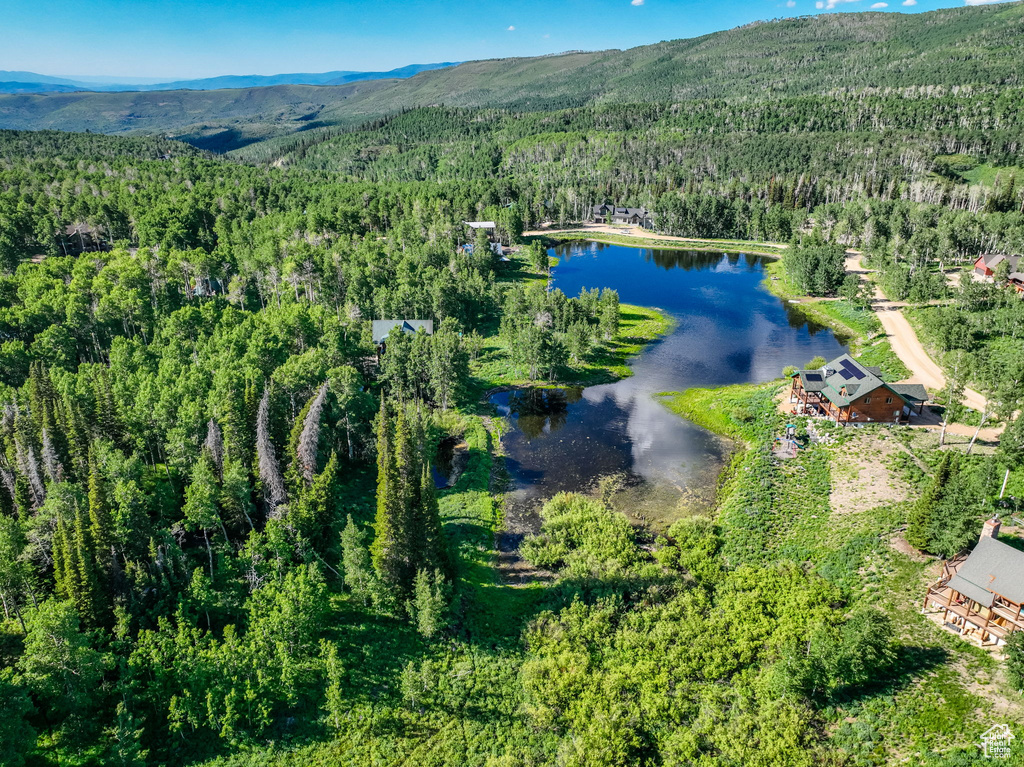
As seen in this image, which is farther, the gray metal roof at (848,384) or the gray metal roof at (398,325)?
the gray metal roof at (398,325)

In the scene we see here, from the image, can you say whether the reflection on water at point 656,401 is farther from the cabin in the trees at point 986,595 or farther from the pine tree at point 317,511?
the cabin in the trees at point 986,595

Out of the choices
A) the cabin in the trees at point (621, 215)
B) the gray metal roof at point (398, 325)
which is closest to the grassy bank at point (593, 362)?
the gray metal roof at point (398, 325)

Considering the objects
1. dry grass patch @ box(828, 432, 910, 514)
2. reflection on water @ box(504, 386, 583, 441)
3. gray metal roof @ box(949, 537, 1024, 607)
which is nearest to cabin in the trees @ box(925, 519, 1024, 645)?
gray metal roof @ box(949, 537, 1024, 607)

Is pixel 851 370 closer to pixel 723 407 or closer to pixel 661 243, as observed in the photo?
pixel 723 407

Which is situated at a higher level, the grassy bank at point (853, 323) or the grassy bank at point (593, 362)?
the grassy bank at point (853, 323)

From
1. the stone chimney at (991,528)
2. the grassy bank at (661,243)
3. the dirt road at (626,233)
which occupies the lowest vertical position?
the stone chimney at (991,528)
